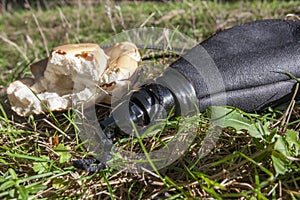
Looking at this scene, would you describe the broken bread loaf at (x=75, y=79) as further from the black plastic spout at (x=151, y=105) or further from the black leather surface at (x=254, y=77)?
the black leather surface at (x=254, y=77)

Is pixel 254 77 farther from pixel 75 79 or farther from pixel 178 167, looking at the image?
pixel 75 79

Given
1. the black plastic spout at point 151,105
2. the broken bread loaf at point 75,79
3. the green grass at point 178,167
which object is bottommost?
the green grass at point 178,167

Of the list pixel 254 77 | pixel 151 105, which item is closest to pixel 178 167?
pixel 151 105

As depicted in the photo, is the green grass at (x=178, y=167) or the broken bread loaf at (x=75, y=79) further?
the broken bread loaf at (x=75, y=79)

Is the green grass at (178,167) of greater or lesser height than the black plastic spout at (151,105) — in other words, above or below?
below

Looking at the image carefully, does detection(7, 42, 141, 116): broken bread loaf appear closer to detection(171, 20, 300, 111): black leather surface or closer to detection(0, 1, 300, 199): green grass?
detection(0, 1, 300, 199): green grass

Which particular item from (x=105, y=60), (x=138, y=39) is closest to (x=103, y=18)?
(x=138, y=39)

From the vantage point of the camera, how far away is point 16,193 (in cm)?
94

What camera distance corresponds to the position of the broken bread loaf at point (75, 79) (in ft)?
4.20

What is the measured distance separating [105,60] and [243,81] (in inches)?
21.8

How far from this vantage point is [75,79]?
132 centimetres

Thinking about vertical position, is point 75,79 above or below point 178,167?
above

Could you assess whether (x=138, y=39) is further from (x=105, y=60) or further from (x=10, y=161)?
(x=10, y=161)

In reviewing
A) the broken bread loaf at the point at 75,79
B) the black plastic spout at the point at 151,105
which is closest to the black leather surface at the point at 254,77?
the black plastic spout at the point at 151,105
